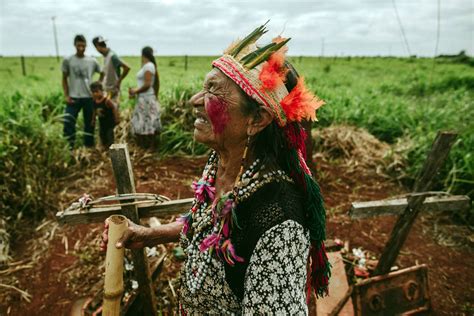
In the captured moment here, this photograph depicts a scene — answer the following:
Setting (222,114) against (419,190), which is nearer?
(222,114)

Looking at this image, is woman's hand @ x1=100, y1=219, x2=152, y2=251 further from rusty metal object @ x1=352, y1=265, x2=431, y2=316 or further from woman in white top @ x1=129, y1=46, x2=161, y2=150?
woman in white top @ x1=129, y1=46, x2=161, y2=150

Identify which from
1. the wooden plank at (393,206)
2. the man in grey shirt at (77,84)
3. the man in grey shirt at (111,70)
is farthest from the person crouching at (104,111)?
the wooden plank at (393,206)

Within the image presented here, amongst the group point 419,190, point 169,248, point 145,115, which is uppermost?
point 419,190

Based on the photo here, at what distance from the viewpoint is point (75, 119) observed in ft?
18.8

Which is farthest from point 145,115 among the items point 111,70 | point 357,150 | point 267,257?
point 267,257

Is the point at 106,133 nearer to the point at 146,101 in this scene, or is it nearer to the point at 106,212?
the point at 146,101

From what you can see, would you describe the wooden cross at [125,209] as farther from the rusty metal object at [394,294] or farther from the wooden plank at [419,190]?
the wooden plank at [419,190]

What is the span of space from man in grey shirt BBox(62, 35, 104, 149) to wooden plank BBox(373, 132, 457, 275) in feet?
15.6

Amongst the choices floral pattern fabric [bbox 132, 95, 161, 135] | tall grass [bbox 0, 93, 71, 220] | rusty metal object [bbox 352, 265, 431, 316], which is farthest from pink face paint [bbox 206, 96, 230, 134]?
floral pattern fabric [bbox 132, 95, 161, 135]

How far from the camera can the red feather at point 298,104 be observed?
1.26m

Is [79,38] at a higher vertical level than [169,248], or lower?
higher

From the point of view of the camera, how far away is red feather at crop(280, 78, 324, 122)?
49.8 inches

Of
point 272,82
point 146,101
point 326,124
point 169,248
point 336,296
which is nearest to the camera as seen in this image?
point 272,82

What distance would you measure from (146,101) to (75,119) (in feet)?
4.12
